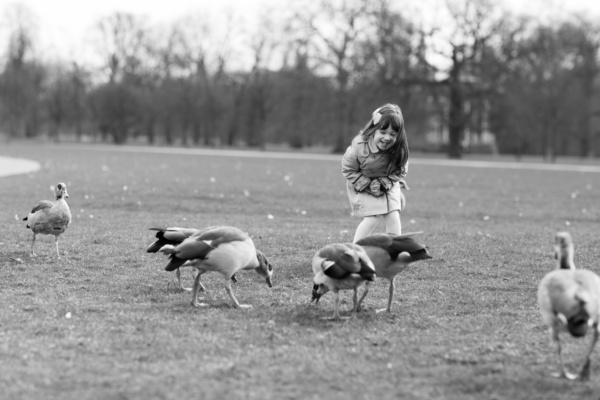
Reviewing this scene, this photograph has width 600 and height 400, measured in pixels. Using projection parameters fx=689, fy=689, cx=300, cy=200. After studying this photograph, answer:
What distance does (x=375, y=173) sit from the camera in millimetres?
8164

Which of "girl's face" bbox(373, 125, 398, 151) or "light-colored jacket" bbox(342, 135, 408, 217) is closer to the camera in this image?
"girl's face" bbox(373, 125, 398, 151)

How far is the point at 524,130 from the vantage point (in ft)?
163

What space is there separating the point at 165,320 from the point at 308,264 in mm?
3172

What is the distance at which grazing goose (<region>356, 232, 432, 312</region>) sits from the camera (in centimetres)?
634

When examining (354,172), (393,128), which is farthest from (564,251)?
(354,172)

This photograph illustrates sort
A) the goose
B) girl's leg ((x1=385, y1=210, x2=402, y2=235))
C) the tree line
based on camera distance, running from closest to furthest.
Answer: the goose < girl's leg ((x1=385, y1=210, x2=402, y2=235)) < the tree line

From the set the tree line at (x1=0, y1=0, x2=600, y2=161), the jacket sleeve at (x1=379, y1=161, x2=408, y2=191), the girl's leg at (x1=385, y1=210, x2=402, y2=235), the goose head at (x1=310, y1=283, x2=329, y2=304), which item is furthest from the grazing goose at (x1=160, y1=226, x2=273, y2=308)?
the tree line at (x1=0, y1=0, x2=600, y2=161)

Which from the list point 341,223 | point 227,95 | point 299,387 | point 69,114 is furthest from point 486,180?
point 69,114

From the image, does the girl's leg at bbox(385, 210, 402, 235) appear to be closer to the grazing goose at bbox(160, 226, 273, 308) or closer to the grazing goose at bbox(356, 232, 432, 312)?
the grazing goose at bbox(356, 232, 432, 312)

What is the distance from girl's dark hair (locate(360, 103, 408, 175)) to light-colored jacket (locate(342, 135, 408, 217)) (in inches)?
2.6

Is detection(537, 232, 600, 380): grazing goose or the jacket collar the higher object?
the jacket collar

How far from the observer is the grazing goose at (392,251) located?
6340 millimetres

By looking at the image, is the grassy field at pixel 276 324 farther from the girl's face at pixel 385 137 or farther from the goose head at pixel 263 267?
the girl's face at pixel 385 137

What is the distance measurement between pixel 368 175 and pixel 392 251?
6.54 feet
